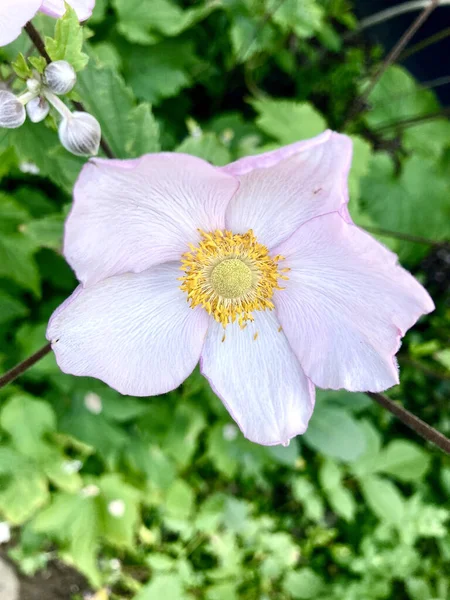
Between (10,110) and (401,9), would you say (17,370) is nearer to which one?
(10,110)

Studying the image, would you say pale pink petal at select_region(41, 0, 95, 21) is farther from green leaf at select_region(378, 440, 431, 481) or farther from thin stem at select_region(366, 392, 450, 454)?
green leaf at select_region(378, 440, 431, 481)

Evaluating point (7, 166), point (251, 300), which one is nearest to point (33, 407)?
point (7, 166)

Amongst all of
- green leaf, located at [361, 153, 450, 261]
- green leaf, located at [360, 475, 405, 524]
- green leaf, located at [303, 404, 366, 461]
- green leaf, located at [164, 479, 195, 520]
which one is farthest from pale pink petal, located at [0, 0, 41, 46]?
green leaf, located at [360, 475, 405, 524]

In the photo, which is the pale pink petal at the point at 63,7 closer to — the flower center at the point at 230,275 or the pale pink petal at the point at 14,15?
the pale pink petal at the point at 14,15

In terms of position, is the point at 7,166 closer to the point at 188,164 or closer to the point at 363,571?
the point at 188,164

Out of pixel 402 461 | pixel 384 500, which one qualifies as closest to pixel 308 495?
pixel 384 500

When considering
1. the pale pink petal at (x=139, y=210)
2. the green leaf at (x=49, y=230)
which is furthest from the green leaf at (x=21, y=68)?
the green leaf at (x=49, y=230)

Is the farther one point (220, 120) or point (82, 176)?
point (220, 120)
